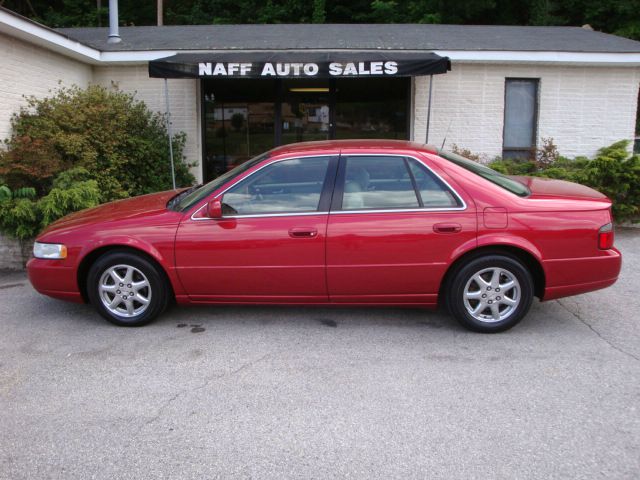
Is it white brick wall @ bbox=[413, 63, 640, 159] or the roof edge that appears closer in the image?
the roof edge

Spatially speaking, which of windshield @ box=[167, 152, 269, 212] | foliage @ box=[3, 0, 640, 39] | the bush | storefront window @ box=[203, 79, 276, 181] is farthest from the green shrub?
foliage @ box=[3, 0, 640, 39]

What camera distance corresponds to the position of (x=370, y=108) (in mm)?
11812

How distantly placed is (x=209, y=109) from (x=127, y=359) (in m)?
8.25

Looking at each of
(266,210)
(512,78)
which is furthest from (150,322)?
(512,78)

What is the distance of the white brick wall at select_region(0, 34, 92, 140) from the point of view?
8.27 metres

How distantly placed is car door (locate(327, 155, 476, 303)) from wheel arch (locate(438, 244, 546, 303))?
0.10 meters

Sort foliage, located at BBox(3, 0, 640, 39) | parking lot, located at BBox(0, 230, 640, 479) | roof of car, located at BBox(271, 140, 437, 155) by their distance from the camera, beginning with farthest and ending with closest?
foliage, located at BBox(3, 0, 640, 39) → roof of car, located at BBox(271, 140, 437, 155) → parking lot, located at BBox(0, 230, 640, 479)

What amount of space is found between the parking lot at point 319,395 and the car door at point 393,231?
42 cm

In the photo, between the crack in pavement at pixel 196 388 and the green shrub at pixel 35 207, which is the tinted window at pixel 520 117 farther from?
the crack in pavement at pixel 196 388

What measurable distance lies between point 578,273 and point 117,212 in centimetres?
406

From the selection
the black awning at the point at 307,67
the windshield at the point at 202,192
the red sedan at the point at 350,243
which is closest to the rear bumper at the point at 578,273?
the red sedan at the point at 350,243

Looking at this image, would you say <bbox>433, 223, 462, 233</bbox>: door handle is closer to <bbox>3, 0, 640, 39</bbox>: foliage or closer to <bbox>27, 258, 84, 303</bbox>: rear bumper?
<bbox>27, 258, 84, 303</bbox>: rear bumper

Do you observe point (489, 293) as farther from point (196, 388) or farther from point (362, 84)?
point (362, 84)

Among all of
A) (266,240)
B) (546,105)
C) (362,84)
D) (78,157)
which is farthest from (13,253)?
(546,105)
